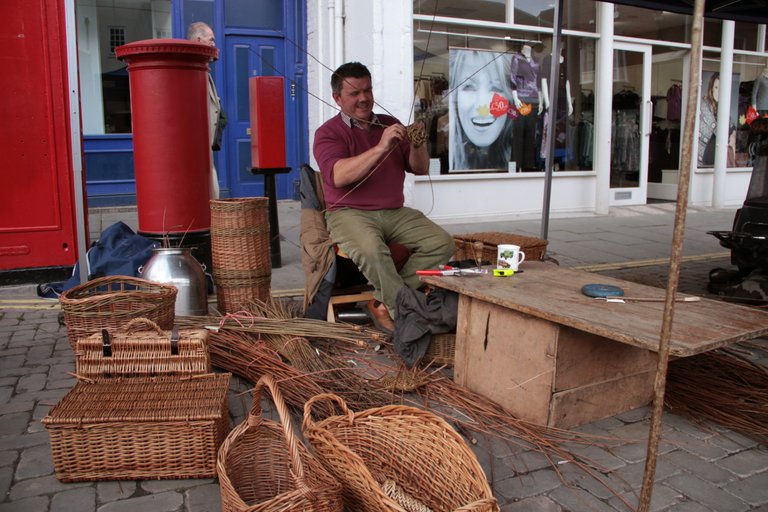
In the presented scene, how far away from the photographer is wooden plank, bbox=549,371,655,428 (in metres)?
2.76

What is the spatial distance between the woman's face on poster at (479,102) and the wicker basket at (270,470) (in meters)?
7.00

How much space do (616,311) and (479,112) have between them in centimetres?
653

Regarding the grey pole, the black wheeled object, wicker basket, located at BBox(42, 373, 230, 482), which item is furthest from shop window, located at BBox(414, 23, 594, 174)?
wicker basket, located at BBox(42, 373, 230, 482)

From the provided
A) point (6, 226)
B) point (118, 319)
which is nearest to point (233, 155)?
point (6, 226)

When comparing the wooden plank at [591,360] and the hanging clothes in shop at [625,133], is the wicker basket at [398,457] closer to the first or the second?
the wooden plank at [591,360]

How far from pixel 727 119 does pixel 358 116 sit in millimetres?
8442

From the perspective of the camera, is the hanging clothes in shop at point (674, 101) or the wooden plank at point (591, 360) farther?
the hanging clothes in shop at point (674, 101)

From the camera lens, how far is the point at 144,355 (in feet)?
8.84

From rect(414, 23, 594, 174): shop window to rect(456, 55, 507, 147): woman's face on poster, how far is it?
13mm

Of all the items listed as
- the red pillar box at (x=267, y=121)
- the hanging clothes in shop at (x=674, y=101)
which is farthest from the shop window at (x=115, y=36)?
the hanging clothes in shop at (x=674, y=101)

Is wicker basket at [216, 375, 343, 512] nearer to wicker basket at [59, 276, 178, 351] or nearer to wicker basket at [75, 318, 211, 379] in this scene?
wicker basket at [75, 318, 211, 379]

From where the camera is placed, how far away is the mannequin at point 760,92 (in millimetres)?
10992

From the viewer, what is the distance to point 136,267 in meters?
4.69

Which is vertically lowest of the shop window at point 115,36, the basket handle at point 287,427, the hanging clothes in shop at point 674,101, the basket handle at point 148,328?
the basket handle at point 287,427
